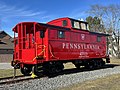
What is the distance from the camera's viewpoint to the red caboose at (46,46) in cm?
1609

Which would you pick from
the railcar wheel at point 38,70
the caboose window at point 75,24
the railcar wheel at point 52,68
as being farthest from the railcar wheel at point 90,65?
the railcar wheel at point 38,70

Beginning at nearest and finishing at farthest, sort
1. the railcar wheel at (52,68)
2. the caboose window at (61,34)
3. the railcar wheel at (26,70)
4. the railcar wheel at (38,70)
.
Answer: the railcar wheel at (38,70), the railcar wheel at (52,68), the railcar wheel at (26,70), the caboose window at (61,34)

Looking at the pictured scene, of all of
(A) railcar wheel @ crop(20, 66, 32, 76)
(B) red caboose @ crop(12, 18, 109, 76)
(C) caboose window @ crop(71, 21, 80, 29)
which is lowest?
(A) railcar wheel @ crop(20, 66, 32, 76)

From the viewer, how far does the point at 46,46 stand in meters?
16.3

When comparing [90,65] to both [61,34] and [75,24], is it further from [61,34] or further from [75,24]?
[61,34]

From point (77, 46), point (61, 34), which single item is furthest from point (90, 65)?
point (61, 34)

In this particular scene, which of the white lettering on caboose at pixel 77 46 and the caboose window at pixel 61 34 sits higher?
the caboose window at pixel 61 34

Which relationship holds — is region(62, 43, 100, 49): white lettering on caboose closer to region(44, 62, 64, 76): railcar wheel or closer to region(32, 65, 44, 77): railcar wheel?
region(44, 62, 64, 76): railcar wheel

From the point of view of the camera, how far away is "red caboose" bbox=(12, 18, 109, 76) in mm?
16094

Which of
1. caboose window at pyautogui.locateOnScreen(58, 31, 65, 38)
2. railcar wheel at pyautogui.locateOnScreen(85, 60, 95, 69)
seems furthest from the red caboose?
railcar wheel at pyautogui.locateOnScreen(85, 60, 95, 69)

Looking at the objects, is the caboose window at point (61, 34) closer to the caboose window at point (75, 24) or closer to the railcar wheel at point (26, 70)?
the caboose window at point (75, 24)

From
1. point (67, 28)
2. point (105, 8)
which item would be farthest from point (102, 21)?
point (67, 28)

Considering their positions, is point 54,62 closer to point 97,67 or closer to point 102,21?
point 97,67

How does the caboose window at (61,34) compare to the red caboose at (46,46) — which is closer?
the red caboose at (46,46)
